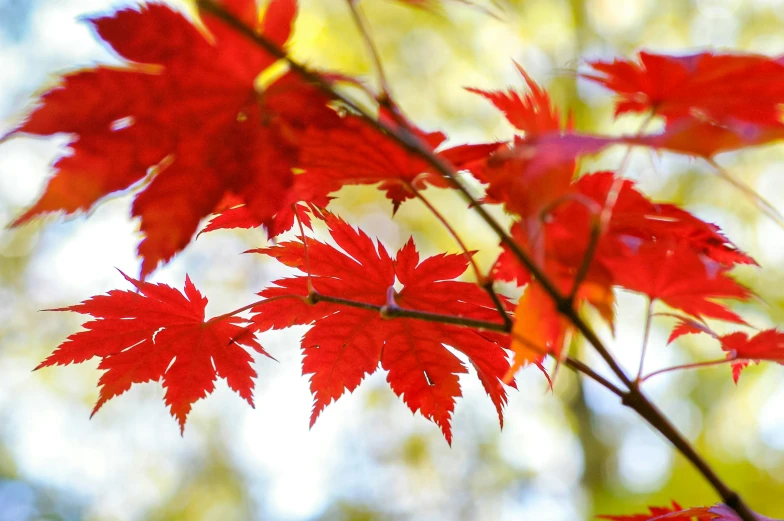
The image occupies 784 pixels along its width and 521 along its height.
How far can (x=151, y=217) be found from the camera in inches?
14.6

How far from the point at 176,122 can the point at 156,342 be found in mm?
309

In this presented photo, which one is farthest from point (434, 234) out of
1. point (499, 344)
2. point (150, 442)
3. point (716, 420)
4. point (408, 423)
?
point (499, 344)

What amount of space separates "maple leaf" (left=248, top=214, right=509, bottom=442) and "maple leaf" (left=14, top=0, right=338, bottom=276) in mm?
206

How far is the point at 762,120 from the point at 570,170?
0.40 feet

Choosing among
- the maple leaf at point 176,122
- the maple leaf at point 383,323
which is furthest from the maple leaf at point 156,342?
the maple leaf at point 176,122

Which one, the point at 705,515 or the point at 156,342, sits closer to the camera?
the point at 705,515

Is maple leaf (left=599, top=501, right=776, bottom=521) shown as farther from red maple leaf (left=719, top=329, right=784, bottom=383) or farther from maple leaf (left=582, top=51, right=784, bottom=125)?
maple leaf (left=582, top=51, right=784, bottom=125)

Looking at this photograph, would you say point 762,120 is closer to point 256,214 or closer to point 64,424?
point 256,214

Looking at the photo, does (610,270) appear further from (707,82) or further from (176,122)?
(176,122)

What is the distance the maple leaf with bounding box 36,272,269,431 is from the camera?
610 millimetres

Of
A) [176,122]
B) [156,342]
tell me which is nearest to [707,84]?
[176,122]

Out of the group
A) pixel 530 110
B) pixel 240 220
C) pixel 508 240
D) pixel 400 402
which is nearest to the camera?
pixel 508 240

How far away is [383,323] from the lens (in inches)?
23.8

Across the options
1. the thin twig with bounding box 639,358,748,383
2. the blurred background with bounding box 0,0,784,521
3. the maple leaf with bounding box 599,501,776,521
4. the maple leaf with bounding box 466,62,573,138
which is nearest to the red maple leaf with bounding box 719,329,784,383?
the thin twig with bounding box 639,358,748,383
